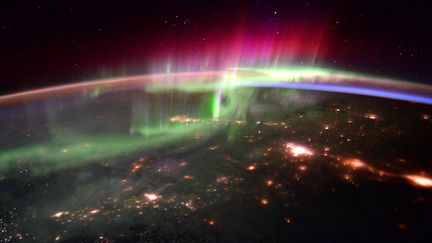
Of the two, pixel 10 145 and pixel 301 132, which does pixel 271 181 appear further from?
pixel 10 145

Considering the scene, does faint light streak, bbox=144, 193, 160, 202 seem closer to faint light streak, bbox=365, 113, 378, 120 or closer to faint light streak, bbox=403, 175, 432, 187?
faint light streak, bbox=403, 175, 432, 187

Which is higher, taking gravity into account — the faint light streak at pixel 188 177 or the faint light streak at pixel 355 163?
the faint light streak at pixel 355 163

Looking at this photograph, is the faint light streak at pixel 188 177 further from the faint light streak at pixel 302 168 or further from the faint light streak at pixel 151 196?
the faint light streak at pixel 302 168

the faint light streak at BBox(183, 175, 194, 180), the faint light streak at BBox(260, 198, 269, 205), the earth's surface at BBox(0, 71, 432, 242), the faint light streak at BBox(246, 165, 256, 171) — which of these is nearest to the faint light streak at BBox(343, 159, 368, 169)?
the earth's surface at BBox(0, 71, 432, 242)

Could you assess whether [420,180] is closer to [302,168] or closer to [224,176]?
[302,168]

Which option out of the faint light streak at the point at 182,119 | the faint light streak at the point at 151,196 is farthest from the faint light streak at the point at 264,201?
the faint light streak at the point at 182,119

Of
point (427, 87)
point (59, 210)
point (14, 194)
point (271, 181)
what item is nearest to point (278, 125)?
point (271, 181)
